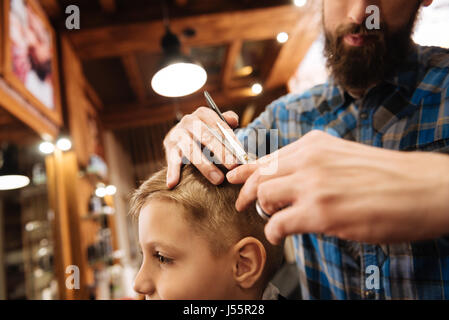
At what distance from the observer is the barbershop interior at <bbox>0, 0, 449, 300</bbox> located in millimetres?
946

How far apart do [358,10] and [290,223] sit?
71 centimetres

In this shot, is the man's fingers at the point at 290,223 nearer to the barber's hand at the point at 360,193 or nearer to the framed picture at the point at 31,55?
the barber's hand at the point at 360,193

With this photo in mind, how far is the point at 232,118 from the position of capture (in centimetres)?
77

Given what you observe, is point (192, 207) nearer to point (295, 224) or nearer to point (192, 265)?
point (192, 265)

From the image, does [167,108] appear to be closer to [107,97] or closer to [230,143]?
[230,143]

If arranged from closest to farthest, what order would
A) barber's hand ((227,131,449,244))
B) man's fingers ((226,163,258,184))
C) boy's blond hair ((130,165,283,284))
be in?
barber's hand ((227,131,449,244))
man's fingers ((226,163,258,184))
boy's blond hair ((130,165,283,284))

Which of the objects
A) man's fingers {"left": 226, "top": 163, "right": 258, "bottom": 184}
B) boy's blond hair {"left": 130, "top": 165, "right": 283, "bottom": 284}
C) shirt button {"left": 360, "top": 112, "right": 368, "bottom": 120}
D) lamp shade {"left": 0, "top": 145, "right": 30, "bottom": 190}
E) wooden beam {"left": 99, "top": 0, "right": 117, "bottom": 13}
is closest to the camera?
man's fingers {"left": 226, "top": 163, "right": 258, "bottom": 184}

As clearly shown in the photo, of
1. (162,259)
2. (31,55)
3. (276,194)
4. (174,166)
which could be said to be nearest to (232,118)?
(174,166)

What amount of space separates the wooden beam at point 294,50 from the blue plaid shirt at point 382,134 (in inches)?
3.9

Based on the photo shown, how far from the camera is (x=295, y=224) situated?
0.43 m

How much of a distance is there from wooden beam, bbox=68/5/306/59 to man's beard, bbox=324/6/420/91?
7.34ft

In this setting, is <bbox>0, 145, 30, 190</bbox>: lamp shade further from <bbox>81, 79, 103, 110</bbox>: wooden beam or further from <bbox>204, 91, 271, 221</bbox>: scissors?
<bbox>204, 91, 271, 221</bbox>: scissors

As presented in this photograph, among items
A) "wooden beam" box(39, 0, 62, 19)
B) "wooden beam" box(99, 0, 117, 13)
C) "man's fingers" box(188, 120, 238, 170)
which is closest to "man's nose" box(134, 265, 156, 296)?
"man's fingers" box(188, 120, 238, 170)
